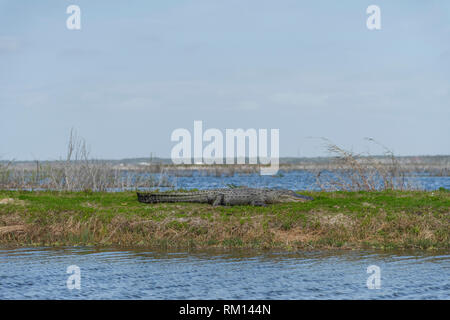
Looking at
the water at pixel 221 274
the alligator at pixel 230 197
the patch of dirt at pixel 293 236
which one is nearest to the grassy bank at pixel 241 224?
the patch of dirt at pixel 293 236

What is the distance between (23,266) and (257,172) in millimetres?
46804

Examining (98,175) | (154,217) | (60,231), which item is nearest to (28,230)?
(60,231)

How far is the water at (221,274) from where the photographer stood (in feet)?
29.6

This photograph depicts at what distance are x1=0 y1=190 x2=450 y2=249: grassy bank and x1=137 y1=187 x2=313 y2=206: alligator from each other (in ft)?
1.60

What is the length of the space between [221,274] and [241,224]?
337 centimetres

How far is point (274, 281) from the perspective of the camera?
9695 millimetres

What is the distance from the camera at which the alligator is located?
15648mm

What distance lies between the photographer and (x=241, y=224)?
13.5m
